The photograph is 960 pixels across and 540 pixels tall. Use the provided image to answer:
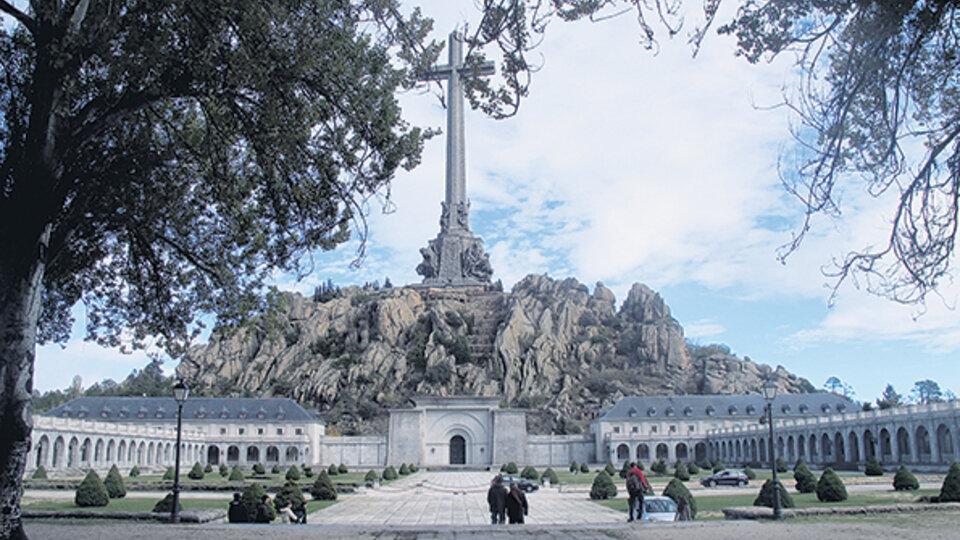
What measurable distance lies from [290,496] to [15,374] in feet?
37.9

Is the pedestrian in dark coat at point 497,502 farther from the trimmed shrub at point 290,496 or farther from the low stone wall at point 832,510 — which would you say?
the low stone wall at point 832,510

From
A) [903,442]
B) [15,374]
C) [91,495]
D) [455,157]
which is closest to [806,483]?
[903,442]

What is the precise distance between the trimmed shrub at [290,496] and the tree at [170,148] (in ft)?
19.6

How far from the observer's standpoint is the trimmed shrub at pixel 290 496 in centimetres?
1914

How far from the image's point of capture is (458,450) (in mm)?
67125

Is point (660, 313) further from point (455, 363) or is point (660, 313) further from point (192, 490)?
point (192, 490)

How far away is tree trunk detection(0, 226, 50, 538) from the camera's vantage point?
29.1 feet

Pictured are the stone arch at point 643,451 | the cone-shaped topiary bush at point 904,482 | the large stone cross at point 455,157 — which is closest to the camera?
the cone-shaped topiary bush at point 904,482

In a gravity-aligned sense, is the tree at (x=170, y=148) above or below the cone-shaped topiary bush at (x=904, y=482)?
above

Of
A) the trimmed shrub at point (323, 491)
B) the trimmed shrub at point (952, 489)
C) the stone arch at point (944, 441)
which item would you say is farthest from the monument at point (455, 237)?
the trimmed shrub at point (952, 489)

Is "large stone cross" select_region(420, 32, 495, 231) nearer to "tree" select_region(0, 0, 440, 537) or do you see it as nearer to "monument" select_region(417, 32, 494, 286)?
"monument" select_region(417, 32, 494, 286)

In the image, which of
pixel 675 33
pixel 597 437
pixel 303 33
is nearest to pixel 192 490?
pixel 303 33

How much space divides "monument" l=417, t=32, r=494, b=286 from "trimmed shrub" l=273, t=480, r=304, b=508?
262ft

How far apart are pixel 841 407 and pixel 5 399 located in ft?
249
